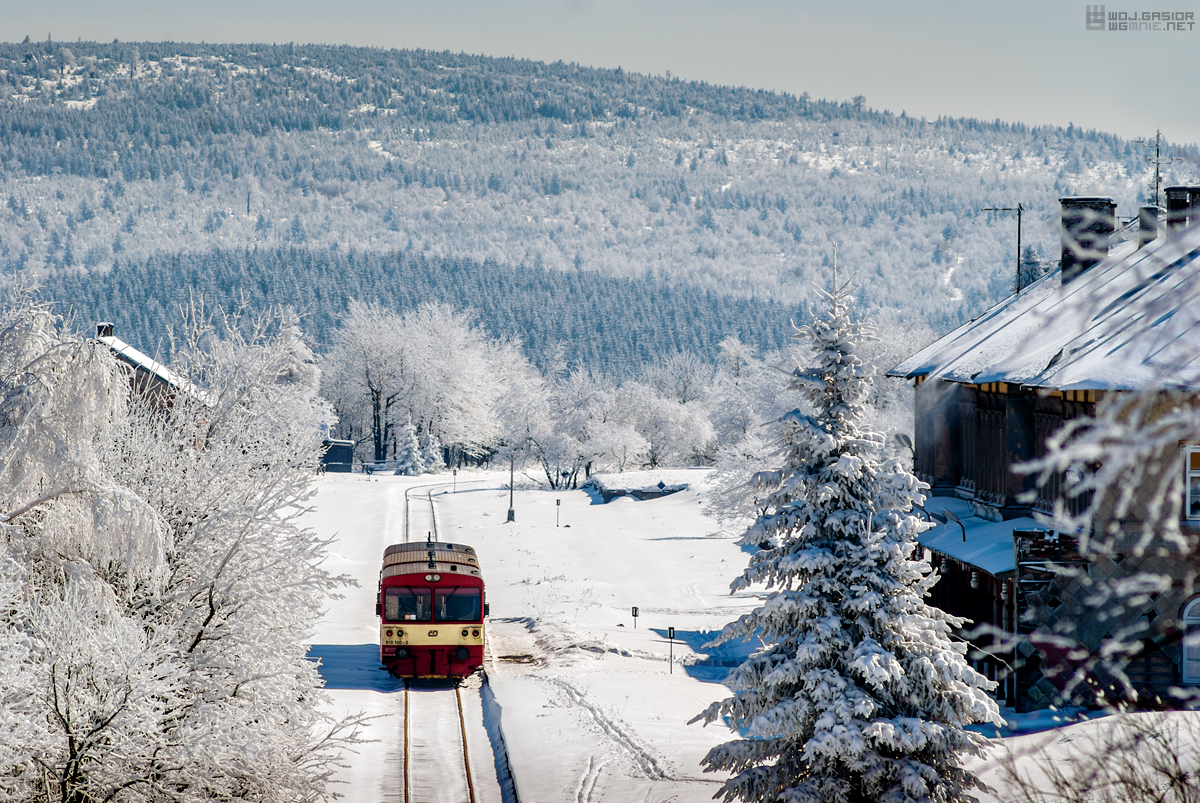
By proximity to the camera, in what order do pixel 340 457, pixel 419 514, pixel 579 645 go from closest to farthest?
pixel 579 645 < pixel 419 514 < pixel 340 457

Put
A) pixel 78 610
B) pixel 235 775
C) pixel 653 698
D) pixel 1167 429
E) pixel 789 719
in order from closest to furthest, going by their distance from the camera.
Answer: pixel 1167 429 < pixel 78 610 < pixel 235 775 < pixel 789 719 < pixel 653 698

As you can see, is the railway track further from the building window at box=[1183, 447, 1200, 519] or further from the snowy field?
the building window at box=[1183, 447, 1200, 519]

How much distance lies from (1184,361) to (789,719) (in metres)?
10.5

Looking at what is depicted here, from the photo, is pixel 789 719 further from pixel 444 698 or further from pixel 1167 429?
pixel 444 698

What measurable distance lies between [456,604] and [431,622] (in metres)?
0.71

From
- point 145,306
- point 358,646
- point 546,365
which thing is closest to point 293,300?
point 145,306

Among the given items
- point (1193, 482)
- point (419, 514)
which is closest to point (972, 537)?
point (1193, 482)

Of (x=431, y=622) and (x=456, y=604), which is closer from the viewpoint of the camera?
(x=431, y=622)

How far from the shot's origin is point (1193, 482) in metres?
18.1

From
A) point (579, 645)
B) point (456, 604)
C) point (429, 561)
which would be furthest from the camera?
point (579, 645)

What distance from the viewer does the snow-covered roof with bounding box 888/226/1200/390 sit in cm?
348

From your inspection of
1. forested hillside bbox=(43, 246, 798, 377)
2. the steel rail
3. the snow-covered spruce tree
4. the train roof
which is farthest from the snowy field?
forested hillside bbox=(43, 246, 798, 377)

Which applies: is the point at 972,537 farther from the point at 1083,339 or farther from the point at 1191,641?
the point at 1083,339

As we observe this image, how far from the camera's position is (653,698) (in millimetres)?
23188
